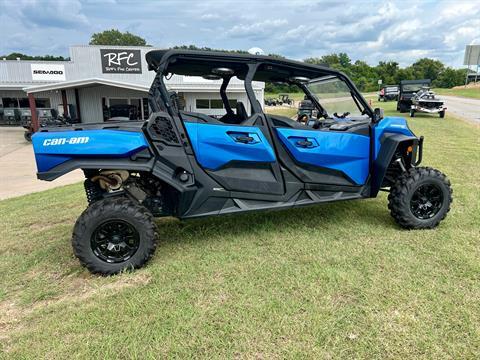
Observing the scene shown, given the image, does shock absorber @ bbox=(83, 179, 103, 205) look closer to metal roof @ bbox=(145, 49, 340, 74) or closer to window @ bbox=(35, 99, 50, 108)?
metal roof @ bbox=(145, 49, 340, 74)

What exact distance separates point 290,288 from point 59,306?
177 centimetres

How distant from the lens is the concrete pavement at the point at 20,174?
26.9 feet

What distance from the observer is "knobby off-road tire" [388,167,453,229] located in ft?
13.1

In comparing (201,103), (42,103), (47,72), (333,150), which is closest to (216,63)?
(333,150)

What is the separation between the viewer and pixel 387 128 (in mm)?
4043

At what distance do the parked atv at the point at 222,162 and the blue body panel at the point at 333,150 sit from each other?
0.01 m

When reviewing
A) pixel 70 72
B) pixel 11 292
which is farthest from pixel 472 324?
pixel 70 72

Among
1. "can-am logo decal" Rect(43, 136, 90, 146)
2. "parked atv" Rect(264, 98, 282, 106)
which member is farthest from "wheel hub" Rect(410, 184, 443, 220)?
"parked atv" Rect(264, 98, 282, 106)

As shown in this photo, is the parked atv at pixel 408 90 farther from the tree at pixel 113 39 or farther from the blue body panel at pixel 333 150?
the tree at pixel 113 39

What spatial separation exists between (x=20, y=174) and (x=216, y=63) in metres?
8.94

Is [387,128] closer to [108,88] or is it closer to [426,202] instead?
[426,202]

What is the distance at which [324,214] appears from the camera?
4613 mm

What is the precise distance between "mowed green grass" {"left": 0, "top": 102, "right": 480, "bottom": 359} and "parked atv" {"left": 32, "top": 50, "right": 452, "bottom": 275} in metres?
0.36

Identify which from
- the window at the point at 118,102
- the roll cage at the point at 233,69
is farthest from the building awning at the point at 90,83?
the roll cage at the point at 233,69
